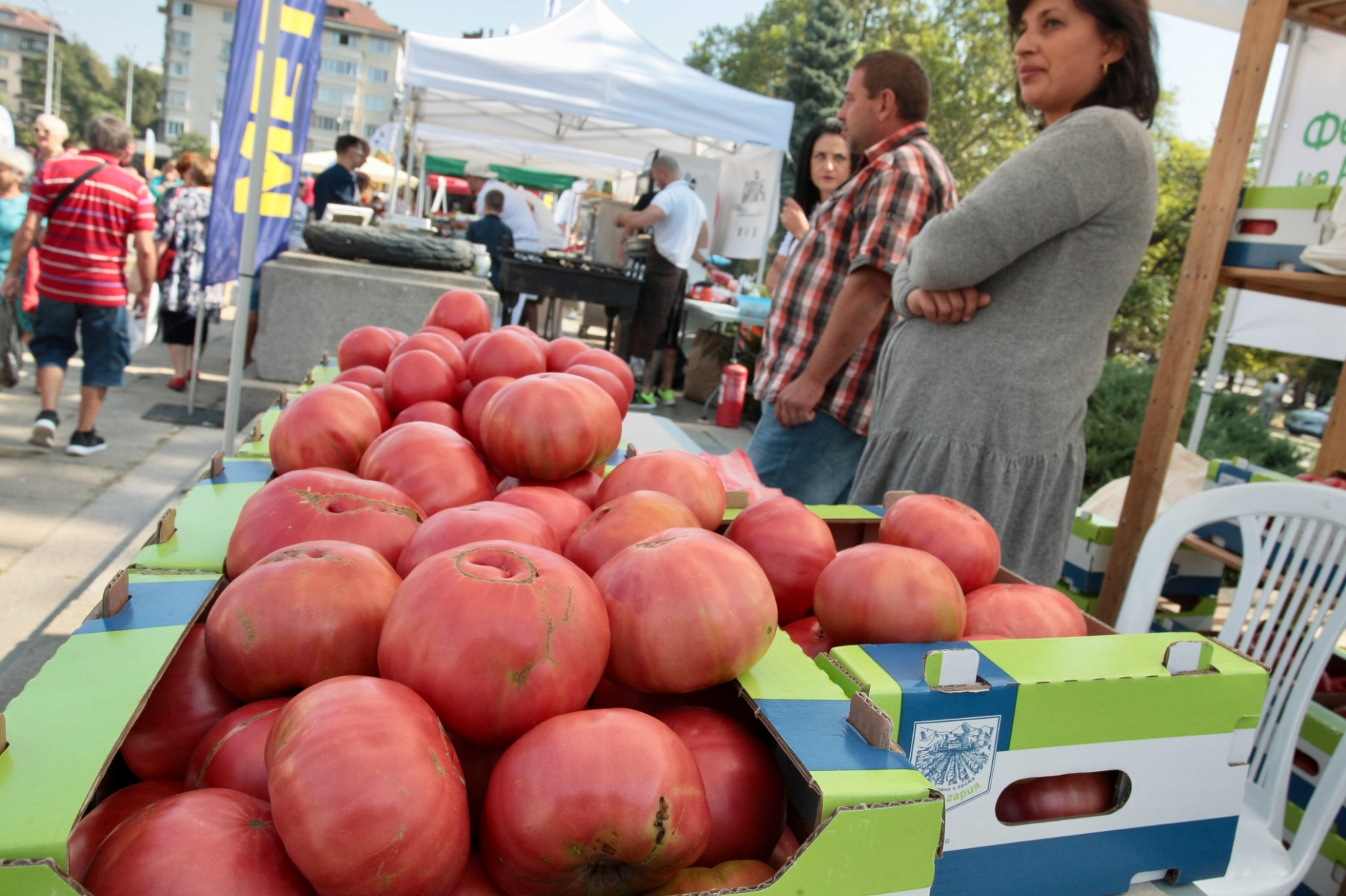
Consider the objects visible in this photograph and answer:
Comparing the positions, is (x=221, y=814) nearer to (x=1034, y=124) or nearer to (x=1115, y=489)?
(x=1034, y=124)

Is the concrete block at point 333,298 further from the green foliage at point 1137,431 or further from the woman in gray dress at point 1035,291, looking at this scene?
the green foliage at point 1137,431

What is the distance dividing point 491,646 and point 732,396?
7461mm

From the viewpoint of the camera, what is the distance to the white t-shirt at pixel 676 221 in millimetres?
8273

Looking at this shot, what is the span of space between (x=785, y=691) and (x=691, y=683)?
0.11 metres

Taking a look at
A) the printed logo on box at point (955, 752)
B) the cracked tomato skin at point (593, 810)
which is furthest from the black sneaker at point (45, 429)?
the printed logo on box at point (955, 752)

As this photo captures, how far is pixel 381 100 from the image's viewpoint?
99.8 meters

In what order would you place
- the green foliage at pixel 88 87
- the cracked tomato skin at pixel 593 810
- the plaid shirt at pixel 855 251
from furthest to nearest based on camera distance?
the green foliage at pixel 88 87 → the plaid shirt at pixel 855 251 → the cracked tomato skin at pixel 593 810

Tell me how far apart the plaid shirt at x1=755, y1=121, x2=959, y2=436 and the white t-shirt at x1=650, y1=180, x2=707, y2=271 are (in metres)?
5.45

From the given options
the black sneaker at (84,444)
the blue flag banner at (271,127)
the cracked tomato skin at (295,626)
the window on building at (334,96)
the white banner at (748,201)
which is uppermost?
the window on building at (334,96)

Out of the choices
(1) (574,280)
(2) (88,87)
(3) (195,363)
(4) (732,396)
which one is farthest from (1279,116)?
(2) (88,87)

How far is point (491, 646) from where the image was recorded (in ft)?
2.84

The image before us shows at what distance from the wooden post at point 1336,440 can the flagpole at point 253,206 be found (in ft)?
16.3

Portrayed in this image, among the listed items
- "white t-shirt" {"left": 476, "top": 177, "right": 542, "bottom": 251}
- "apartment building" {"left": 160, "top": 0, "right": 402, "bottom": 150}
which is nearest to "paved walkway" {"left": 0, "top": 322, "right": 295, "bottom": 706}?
"white t-shirt" {"left": 476, "top": 177, "right": 542, "bottom": 251}

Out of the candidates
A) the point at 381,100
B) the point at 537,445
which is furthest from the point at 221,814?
the point at 381,100
